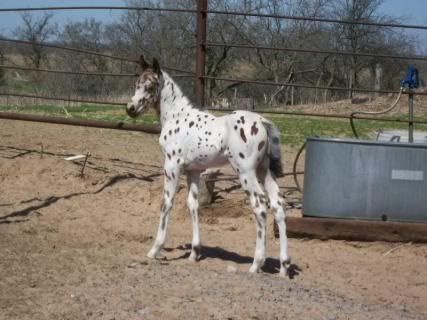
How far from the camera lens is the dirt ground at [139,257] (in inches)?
157

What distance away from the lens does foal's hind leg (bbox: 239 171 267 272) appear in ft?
17.2

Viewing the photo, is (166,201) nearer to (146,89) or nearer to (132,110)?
(132,110)

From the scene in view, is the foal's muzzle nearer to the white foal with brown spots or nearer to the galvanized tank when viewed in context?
the white foal with brown spots

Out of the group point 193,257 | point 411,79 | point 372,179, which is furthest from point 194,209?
point 411,79

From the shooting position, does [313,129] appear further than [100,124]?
Yes

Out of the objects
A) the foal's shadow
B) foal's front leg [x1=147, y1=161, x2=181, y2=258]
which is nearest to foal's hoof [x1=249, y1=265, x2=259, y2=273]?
the foal's shadow

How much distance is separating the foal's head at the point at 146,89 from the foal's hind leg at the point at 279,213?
1271 mm

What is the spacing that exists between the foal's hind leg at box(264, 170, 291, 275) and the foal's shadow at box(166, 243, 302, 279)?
172 millimetres

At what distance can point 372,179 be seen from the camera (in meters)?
6.37

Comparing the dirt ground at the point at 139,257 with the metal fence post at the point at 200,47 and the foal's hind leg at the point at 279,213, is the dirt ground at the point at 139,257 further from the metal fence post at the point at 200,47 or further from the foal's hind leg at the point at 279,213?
the metal fence post at the point at 200,47

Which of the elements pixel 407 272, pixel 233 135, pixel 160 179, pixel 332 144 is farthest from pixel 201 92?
pixel 407 272

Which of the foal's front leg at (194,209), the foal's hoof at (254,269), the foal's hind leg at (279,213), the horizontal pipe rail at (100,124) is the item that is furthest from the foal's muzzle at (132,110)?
the foal's hoof at (254,269)

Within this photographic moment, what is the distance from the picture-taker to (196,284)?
4461 millimetres

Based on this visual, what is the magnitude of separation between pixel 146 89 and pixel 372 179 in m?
2.37
